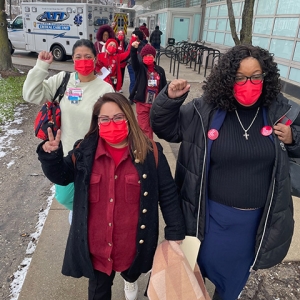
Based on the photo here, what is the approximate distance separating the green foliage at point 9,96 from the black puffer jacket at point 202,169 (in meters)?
5.98

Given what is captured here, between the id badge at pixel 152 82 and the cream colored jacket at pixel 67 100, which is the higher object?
the cream colored jacket at pixel 67 100

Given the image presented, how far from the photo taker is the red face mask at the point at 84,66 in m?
2.60

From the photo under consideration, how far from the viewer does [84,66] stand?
261 cm

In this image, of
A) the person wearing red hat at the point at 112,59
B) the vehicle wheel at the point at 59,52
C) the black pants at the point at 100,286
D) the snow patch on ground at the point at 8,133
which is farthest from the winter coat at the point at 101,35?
the vehicle wheel at the point at 59,52

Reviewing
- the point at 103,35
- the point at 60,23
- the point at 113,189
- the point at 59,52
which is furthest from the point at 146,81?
the point at 59,52

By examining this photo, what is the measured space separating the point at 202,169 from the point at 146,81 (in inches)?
143

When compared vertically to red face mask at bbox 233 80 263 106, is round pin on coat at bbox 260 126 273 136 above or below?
below

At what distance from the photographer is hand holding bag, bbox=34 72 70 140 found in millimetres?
2183

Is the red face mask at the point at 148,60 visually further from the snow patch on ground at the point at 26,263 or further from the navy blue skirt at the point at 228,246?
the navy blue skirt at the point at 228,246

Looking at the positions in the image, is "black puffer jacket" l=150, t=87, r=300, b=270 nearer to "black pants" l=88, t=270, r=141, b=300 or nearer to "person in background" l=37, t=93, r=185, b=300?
"person in background" l=37, t=93, r=185, b=300

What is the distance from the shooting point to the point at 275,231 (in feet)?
6.25

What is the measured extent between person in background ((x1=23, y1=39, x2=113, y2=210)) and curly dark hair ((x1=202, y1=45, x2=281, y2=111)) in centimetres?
110

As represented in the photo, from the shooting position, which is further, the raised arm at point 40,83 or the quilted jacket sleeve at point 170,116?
the raised arm at point 40,83

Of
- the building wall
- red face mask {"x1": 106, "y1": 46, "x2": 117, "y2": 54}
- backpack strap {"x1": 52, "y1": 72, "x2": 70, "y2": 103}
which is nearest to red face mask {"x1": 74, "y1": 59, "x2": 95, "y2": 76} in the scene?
backpack strap {"x1": 52, "y1": 72, "x2": 70, "y2": 103}
